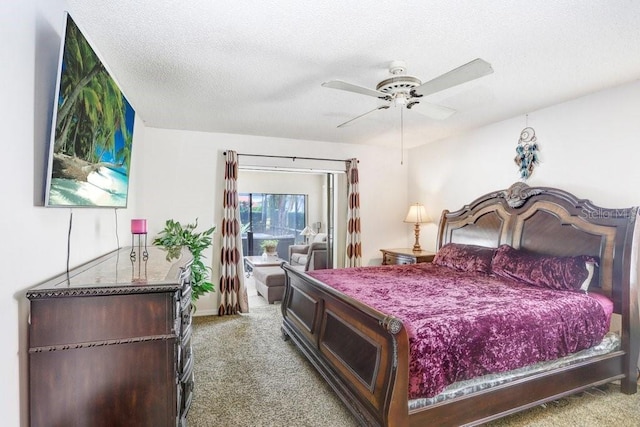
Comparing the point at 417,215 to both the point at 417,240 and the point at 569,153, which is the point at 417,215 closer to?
the point at 417,240

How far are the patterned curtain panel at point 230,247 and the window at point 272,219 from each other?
3635 mm

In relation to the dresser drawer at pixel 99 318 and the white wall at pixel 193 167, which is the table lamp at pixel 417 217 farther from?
the dresser drawer at pixel 99 318

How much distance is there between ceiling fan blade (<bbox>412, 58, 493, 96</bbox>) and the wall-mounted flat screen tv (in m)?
1.96

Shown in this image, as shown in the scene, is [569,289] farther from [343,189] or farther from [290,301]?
[343,189]

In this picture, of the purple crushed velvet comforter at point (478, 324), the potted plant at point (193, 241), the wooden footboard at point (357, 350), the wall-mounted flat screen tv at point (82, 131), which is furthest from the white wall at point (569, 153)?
the wall-mounted flat screen tv at point (82, 131)

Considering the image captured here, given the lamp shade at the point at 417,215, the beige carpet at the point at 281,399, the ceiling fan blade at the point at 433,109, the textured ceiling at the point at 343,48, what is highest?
the textured ceiling at the point at 343,48

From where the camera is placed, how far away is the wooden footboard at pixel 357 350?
1834mm

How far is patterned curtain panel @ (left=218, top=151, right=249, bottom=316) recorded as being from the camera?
4598mm

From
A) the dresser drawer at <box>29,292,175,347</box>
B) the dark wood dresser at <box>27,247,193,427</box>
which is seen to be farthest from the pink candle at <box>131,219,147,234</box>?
the dresser drawer at <box>29,292,175,347</box>

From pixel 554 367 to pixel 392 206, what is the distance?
3.54m

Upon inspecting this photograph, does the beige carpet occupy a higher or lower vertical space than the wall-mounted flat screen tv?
lower

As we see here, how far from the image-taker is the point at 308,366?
3074mm

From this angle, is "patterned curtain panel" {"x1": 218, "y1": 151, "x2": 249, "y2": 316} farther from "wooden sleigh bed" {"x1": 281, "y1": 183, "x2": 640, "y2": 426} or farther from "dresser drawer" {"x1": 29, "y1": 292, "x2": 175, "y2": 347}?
"dresser drawer" {"x1": 29, "y1": 292, "x2": 175, "y2": 347}

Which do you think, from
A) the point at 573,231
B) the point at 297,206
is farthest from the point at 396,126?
the point at 297,206
